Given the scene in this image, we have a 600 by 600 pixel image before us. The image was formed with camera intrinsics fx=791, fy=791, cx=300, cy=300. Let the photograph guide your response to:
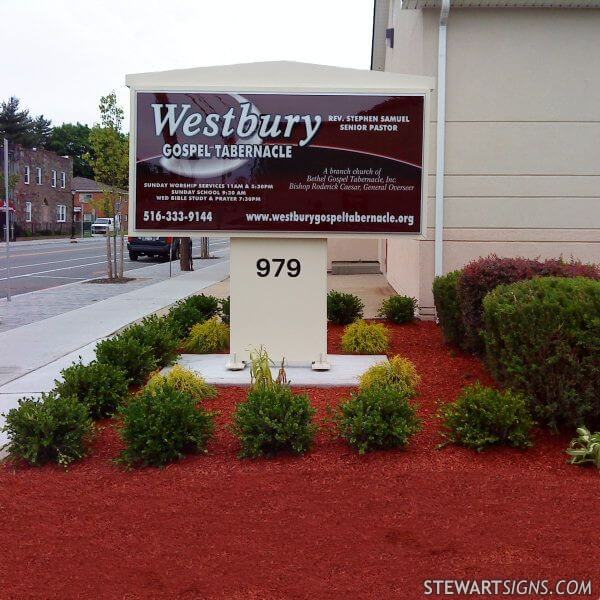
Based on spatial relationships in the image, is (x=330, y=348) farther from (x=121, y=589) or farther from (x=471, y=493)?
(x=121, y=589)

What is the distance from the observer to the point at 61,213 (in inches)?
2923

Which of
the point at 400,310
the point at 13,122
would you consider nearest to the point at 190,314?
the point at 400,310

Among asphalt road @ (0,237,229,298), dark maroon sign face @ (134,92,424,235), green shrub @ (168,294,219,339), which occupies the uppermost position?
dark maroon sign face @ (134,92,424,235)

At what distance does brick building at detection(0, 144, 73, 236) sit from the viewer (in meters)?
63.6

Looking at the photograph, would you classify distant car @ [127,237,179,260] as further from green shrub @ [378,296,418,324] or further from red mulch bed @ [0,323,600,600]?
red mulch bed @ [0,323,600,600]

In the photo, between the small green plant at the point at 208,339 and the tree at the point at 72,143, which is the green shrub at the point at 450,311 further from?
the tree at the point at 72,143

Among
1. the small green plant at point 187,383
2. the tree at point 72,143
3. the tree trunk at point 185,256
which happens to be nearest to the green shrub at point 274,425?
Answer: the small green plant at point 187,383

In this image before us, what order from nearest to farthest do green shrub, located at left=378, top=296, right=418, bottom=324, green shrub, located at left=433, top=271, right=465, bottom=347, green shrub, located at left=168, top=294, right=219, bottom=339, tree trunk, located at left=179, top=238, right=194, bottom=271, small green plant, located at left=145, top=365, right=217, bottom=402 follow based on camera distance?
small green plant, located at left=145, top=365, right=217, bottom=402 < green shrub, located at left=433, top=271, right=465, bottom=347 < green shrub, located at left=168, top=294, right=219, bottom=339 < green shrub, located at left=378, top=296, right=418, bottom=324 < tree trunk, located at left=179, top=238, right=194, bottom=271

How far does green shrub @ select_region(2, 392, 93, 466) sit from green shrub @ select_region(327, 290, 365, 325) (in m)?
6.49

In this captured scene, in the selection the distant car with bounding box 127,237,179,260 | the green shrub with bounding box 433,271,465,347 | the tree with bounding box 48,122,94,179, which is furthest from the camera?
the tree with bounding box 48,122,94,179

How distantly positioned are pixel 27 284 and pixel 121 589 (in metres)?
19.5

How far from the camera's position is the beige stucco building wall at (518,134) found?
1204cm

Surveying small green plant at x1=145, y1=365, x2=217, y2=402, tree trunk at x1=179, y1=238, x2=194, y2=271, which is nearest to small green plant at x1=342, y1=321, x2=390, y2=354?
small green plant at x1=145, y1=365, x2=217, y2=402

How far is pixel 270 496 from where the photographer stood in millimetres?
5020
